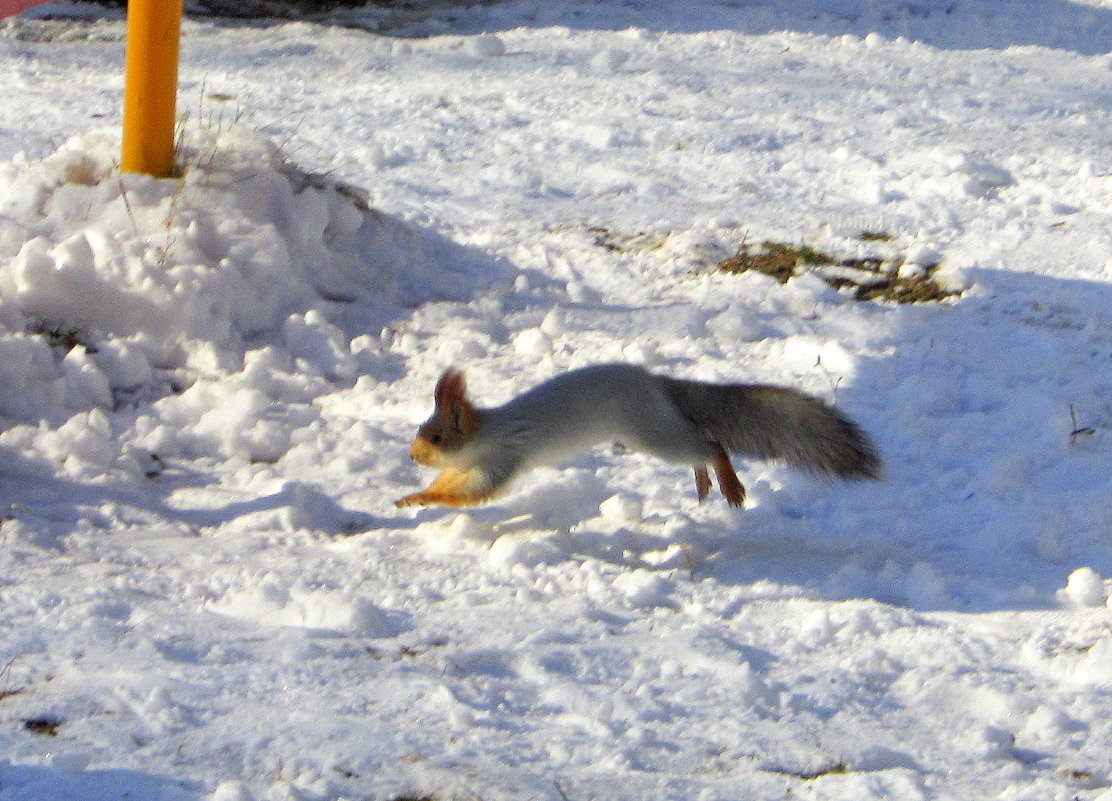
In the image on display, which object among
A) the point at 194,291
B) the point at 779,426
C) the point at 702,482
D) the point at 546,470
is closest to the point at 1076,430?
the point at 779,426

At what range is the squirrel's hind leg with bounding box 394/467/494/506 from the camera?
11.6 feet

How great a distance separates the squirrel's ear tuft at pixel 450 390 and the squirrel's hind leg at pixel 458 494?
0.19 meters

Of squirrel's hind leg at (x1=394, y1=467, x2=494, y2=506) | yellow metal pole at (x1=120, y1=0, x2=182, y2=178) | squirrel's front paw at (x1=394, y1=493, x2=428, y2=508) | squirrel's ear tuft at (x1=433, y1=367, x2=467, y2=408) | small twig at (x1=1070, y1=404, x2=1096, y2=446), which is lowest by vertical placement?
squirrel's front paw at (x1=394, y1=493, x2=428, y2=508)

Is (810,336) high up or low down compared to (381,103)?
down

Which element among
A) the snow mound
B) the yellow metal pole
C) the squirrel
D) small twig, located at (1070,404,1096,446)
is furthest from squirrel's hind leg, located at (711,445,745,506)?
the yellow metal pole

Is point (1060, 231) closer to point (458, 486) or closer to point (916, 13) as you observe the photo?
point (458, 486)

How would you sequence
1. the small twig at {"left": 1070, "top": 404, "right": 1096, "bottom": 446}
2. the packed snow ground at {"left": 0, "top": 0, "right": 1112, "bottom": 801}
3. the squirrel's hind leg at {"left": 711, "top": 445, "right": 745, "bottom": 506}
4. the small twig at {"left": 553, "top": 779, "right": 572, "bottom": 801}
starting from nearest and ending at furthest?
1. the small twig at {"left": 553, "top": 779, "right": 572, "bottom": 801}
2. the packed snow ground at {"left": 0, "top": 0, "right": 1112, "bottom": 801}
3. the squirrel's hind leg at {"left": 711, "top": 445, "right": 745, "bottom": 506}
4. the small twig at {"left": 1070, "top": 404, "right": 1096, "bottom": 446}

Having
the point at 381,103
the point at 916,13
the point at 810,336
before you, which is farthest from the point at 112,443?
the point at 916,13

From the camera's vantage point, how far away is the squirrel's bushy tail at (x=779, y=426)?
3.45m

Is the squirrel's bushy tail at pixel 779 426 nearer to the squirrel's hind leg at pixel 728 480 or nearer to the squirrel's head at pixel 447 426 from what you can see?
the squirrel's hind leg at pixel 728 480

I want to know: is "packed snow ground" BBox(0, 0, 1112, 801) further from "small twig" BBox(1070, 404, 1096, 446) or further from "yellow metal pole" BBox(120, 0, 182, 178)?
"yellow metal pole" BBox(120, 0, 182, 178)

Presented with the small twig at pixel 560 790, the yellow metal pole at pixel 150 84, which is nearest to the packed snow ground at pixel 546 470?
the small twig at pixel 560 790

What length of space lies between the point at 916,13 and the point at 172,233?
5.70 meters

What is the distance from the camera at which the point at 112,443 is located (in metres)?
3.84
